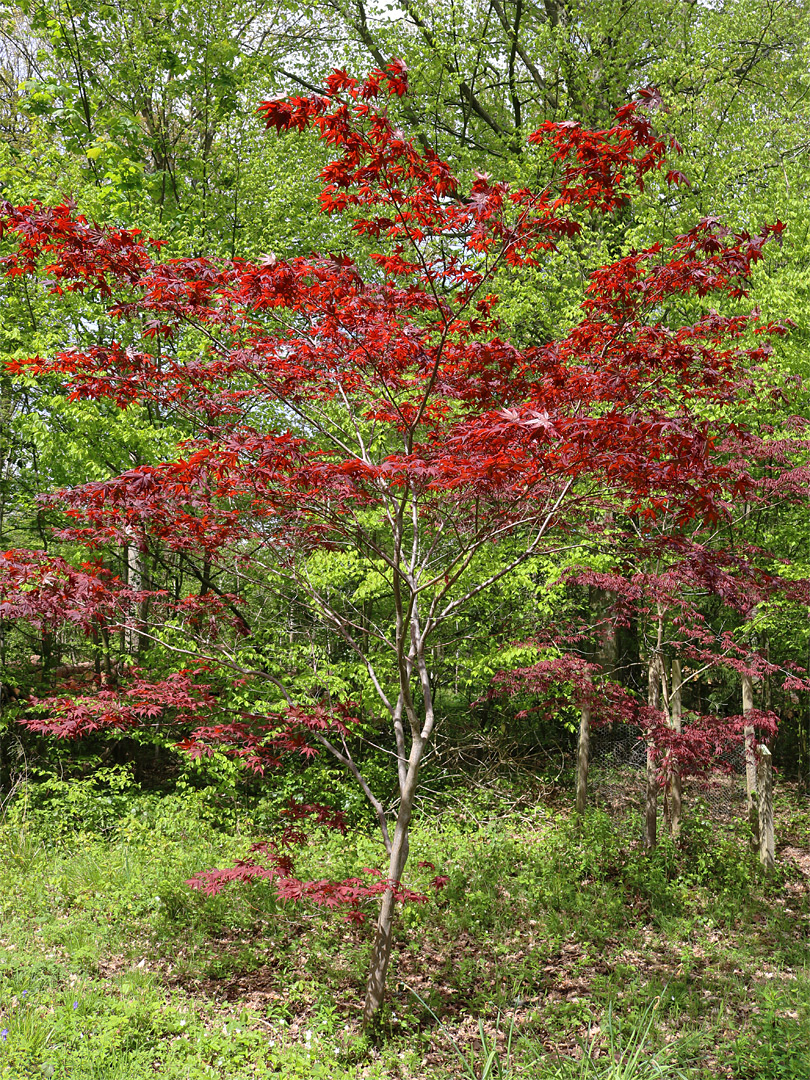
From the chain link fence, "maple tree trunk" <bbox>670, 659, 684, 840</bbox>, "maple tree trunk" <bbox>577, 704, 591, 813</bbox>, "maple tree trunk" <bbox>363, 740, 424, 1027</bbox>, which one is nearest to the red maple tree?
"maple tree trunk" <bbox>363, 740, 424, 1027</bbox>

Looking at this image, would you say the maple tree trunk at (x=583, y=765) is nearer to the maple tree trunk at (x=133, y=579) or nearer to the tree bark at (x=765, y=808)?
the tree bark at (x=765, y=808)

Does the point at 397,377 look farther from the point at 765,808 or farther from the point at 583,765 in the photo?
the point at 765,808

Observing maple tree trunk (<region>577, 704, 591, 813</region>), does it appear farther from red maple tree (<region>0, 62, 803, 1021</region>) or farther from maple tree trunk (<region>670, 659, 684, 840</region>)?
red maple tree (<region>0, 62, 803, 1021</region>)

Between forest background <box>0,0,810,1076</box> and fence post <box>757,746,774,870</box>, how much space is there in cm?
21

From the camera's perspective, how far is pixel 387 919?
423 cm

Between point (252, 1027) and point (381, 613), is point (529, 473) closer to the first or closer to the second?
point (252, 1027)

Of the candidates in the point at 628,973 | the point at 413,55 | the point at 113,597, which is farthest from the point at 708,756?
the point at 413,55

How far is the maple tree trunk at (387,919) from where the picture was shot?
4180 mm

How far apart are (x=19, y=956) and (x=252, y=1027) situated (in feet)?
5.26

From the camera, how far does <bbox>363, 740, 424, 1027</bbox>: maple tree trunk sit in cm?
418

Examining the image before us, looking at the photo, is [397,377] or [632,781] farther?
[632,781]

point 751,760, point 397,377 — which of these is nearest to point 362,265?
point 397,377

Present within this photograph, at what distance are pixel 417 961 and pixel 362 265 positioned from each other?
828 cm

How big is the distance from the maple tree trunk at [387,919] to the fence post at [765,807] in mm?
4779
